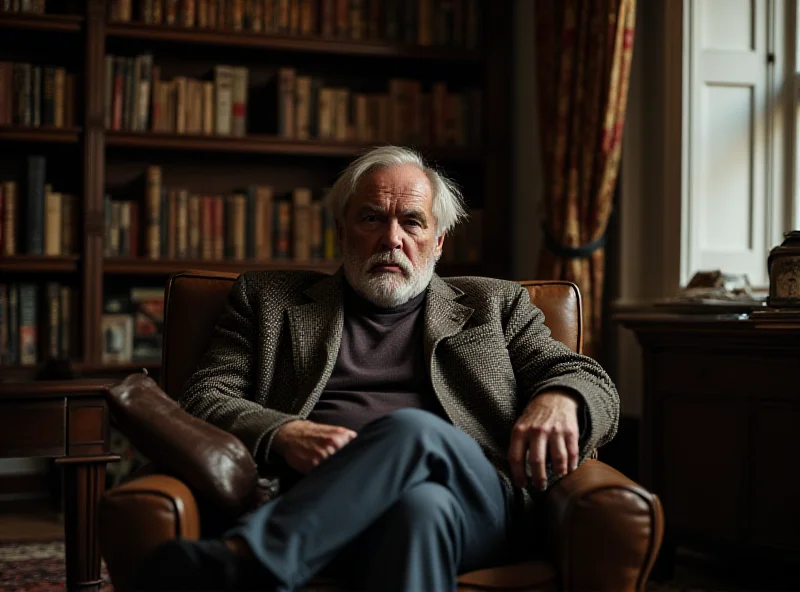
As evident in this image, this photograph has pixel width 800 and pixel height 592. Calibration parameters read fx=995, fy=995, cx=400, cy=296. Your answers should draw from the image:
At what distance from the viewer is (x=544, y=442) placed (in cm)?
167

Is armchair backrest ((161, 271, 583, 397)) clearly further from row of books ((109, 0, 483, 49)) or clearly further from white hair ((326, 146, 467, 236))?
row of books ((109, 0, 483, 49))

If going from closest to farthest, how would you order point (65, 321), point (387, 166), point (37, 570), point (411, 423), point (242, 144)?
point (411, 423)
point (387, 166)
point (37, 570)
point (65, 321)
point (242, 144)

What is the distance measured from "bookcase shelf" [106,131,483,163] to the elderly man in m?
1.48

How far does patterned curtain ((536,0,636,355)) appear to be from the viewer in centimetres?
327

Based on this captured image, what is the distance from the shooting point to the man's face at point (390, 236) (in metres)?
2.12

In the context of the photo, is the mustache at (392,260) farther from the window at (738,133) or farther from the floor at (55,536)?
the window at (738,133)

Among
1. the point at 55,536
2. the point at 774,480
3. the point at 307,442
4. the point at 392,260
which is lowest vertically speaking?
the point at 55,536

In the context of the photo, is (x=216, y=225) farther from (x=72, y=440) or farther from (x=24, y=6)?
(x=72, y=440)

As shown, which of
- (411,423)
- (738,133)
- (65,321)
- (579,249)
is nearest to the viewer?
(411,423)

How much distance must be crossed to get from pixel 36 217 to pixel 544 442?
2.51 meters

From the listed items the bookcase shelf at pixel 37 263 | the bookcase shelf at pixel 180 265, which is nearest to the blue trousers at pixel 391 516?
the bookcase shelf at pixel 180 265

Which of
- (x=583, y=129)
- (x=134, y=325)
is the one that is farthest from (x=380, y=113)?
(x=134, y=325)

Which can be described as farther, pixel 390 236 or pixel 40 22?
pixel 40 22

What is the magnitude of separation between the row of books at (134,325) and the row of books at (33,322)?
0.50ft
